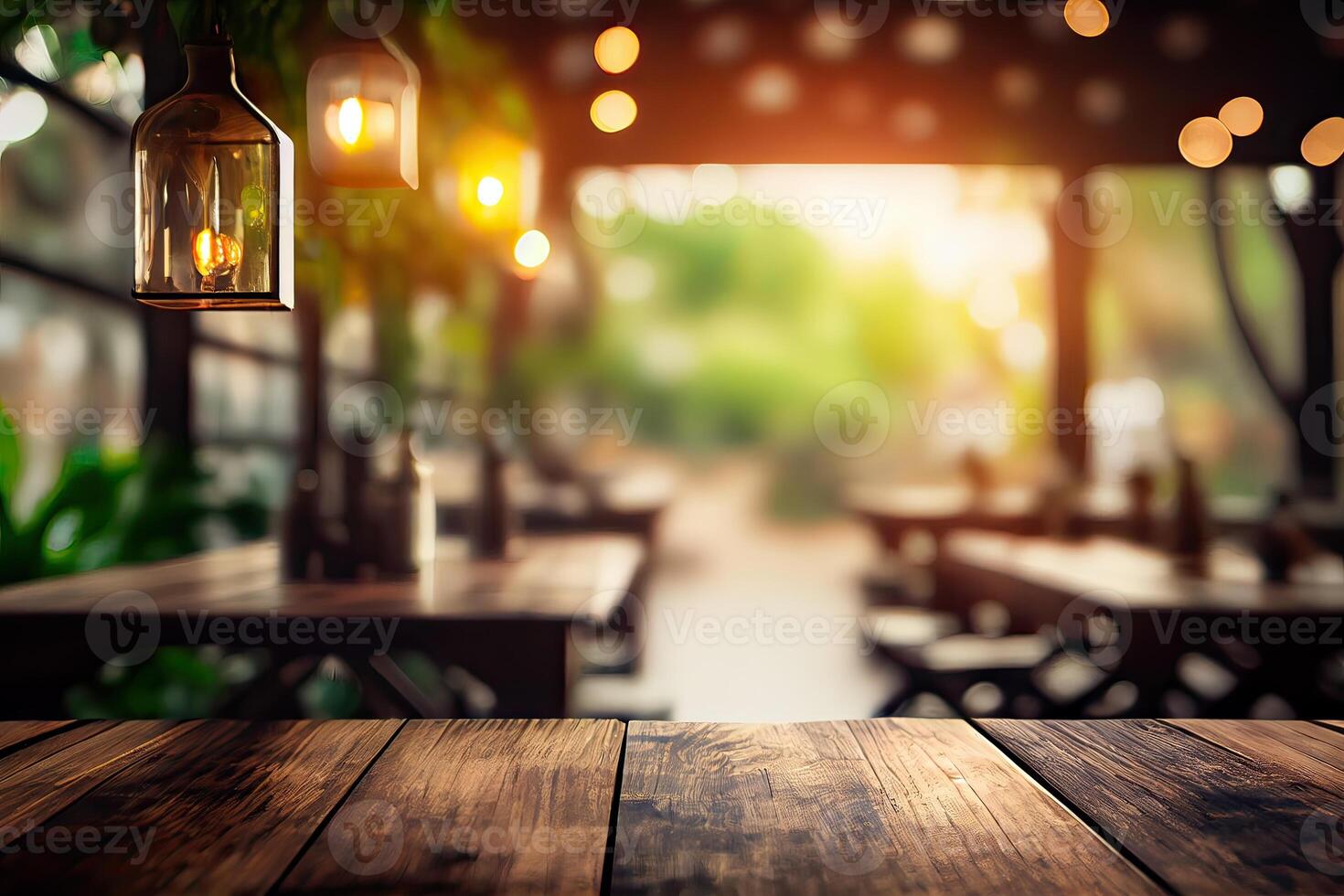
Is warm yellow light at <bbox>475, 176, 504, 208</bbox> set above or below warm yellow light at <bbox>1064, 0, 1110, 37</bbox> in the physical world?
below

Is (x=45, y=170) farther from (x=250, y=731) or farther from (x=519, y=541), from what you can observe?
(x=250, y=731)

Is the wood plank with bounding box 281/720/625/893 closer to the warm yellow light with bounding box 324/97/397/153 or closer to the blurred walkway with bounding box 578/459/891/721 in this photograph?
the warm yellow light with bounding box 324/97/397/153

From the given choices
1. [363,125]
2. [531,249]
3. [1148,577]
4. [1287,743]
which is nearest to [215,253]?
[363,125]

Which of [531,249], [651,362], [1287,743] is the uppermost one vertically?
[531,249]

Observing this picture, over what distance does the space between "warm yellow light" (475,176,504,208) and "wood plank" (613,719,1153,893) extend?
5.77 feet

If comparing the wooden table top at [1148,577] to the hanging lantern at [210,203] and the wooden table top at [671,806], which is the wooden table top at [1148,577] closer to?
the wooden table top at [671,806]

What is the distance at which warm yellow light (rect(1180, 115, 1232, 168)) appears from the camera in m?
3.80

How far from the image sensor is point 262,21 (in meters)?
1.23

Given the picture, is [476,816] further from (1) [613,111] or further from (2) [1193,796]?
(1) [613,111]

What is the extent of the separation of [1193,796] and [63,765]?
2.99ft

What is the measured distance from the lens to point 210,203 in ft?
2.83

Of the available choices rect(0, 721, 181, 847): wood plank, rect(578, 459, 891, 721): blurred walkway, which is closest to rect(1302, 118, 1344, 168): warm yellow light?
rect(578, 459, 891, 721): blurred walkway

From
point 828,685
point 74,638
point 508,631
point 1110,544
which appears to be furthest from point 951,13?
point 74,638

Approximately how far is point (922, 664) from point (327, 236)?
5.16 ft
